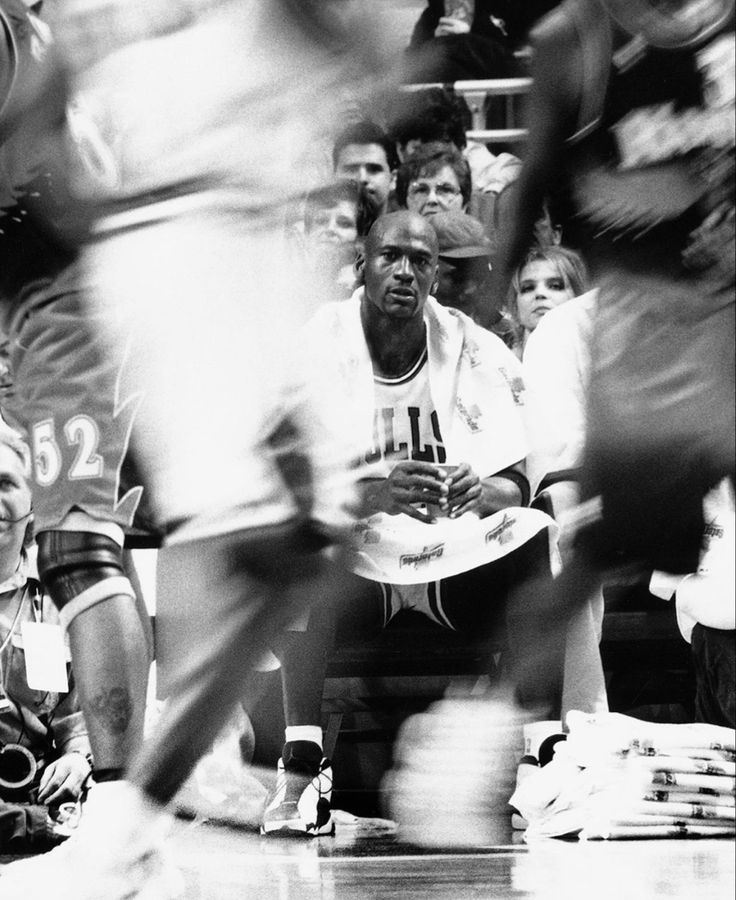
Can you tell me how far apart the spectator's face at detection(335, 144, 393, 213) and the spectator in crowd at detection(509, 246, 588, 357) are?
1.15ft

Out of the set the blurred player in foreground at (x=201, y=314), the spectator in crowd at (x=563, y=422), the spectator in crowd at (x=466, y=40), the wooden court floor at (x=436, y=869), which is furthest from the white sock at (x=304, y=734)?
the spectator in crowd at (x=466, y=40)

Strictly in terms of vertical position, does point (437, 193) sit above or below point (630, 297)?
above

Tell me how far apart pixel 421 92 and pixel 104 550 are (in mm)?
1599

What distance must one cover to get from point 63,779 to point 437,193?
4.79ft

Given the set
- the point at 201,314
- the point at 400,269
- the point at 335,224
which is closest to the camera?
the point at 201,314

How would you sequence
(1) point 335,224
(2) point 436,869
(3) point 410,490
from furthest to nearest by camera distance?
(1) point 335,224
(3) point 410,490
(2) point 436,869

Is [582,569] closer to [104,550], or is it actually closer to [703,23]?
[104,550]

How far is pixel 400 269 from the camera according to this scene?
116 inches

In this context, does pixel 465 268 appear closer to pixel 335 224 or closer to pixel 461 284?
pixel 461 284

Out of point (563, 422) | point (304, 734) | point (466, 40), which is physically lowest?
point (304, 734)

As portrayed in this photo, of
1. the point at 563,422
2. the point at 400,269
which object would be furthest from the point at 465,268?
the point at 563,422

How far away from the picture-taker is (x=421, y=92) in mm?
3207

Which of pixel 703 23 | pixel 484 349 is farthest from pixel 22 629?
pixel 703 23

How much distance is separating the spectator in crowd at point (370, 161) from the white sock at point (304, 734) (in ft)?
3.63
